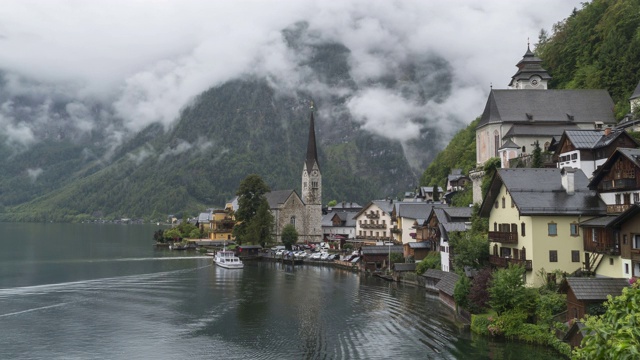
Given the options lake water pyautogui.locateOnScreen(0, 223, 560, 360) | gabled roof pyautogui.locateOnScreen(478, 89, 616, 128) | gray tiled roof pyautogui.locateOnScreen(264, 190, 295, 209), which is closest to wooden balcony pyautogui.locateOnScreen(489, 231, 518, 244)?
lake water pyautogui.locateOnScreen(0, 223, 560, 360)

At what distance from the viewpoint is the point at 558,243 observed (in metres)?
43.4

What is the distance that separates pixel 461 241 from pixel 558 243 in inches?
487

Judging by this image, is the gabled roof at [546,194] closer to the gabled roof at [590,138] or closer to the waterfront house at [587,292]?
the gabled roof at [590,138]

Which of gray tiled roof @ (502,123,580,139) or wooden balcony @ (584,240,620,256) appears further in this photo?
gray tiled roof @ (502,123,580,139)

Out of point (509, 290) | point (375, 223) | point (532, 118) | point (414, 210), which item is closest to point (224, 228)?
point (375, 223)

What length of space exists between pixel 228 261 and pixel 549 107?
2301 inches

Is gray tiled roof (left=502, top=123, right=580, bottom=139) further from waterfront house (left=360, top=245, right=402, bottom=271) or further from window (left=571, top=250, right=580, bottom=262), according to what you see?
window (left=571, top=250, right=580, bottom=262)

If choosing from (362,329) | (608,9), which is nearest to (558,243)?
(362,329)

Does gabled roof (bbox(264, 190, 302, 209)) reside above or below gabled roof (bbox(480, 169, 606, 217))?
above

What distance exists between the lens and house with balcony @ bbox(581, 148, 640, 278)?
3672 centimetres

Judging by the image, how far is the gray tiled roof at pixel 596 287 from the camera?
34.6 metres

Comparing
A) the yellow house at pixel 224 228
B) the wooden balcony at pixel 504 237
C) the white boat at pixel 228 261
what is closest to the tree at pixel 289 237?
the white boat at pixel 228 261

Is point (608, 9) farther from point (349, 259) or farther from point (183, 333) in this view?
point (183, 333)

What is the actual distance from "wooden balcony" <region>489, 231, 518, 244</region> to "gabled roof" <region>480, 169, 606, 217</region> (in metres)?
3.01
